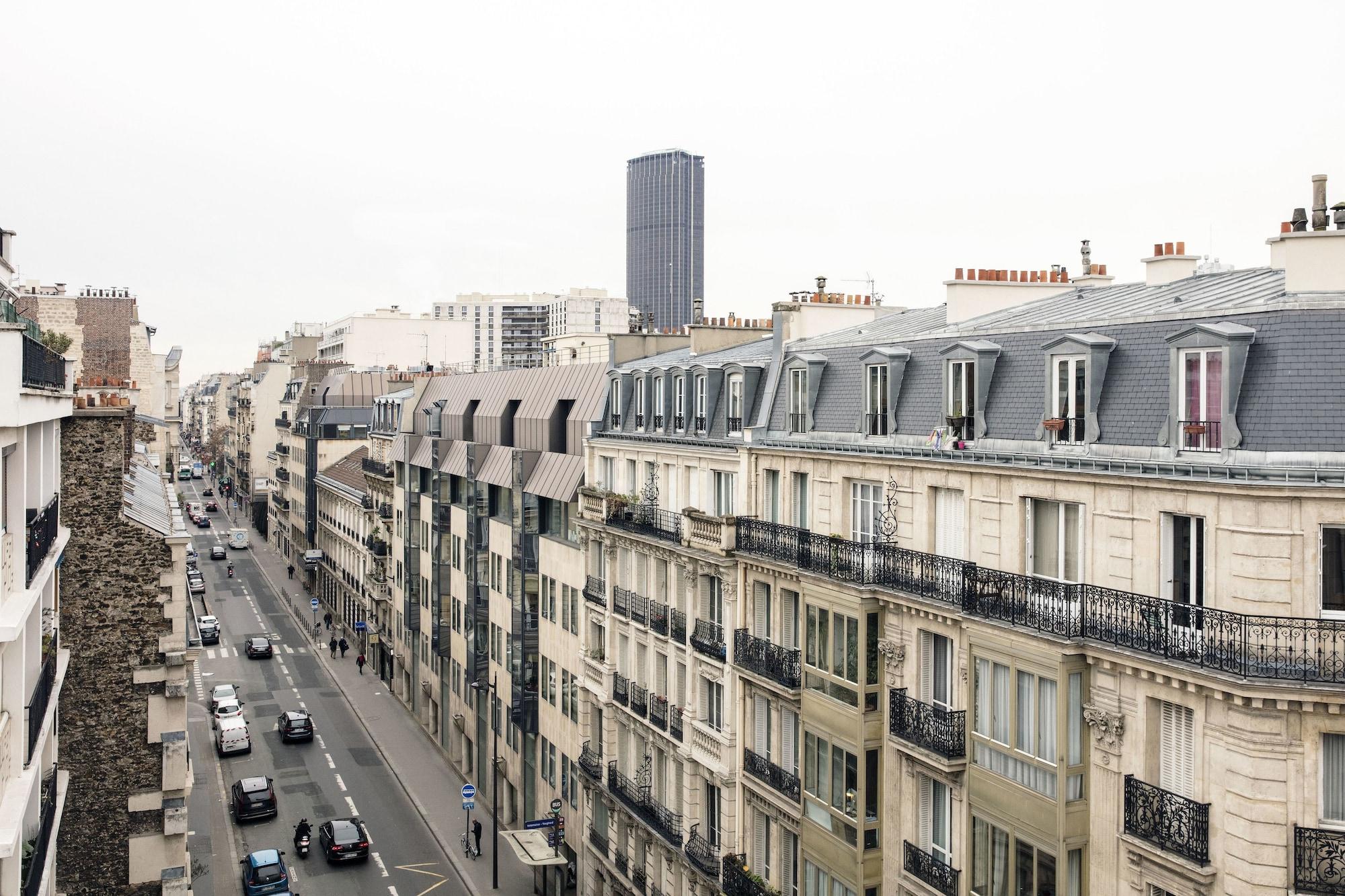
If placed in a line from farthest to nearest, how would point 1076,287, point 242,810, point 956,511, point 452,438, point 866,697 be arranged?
Answer: 1. point 452,438
2. point 242,810
3. point 1076,287
4. point 866,697
5. point 956,511

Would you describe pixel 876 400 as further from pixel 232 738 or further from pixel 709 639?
pixel 232 738

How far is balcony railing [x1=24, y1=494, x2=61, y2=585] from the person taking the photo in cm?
1836

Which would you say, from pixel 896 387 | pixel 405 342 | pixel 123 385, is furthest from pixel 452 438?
pixel 405 342

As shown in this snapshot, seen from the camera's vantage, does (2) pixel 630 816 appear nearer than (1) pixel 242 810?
Yes

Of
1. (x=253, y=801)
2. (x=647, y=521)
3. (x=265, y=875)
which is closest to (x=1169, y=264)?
(x=647, y=521)

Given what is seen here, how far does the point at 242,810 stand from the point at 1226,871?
140 ft

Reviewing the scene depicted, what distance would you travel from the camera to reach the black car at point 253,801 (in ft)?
159

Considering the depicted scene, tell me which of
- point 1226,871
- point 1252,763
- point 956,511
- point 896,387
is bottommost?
point 1226,871

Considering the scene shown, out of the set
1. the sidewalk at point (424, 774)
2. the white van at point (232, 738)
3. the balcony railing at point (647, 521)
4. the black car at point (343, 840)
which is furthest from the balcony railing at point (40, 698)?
the white van at point (232, 738)

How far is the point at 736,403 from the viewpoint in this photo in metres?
32.4

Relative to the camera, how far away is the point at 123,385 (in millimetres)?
32688

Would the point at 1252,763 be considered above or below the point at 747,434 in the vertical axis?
below

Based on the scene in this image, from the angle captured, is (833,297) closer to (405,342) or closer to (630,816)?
(630,816)

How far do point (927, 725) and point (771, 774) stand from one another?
24.2 feet
